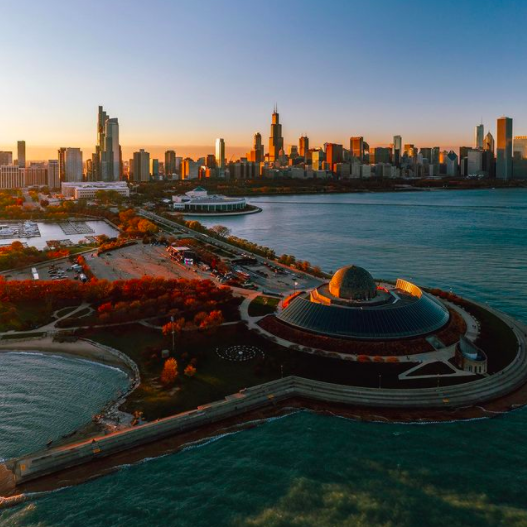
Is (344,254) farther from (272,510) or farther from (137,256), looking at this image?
(272,510)

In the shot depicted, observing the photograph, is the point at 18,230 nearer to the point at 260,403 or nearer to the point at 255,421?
the point at 260,403

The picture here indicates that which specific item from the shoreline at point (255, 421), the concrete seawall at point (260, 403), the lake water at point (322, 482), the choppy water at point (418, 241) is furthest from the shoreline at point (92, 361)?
the choppy water at point (418, 241)

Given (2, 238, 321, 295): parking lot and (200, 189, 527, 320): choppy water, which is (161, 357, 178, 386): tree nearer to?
(2, 238, 321, 295): parking lot

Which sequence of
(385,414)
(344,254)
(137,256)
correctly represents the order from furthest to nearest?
(344,254)
(137,256)
(385,414)

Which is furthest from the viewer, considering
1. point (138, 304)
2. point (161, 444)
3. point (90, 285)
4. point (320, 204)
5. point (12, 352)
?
point (320, 204)

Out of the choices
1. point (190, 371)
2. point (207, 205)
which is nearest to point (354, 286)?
point (190, 371)

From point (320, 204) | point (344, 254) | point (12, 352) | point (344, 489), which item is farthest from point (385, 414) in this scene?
point (320, 204)
